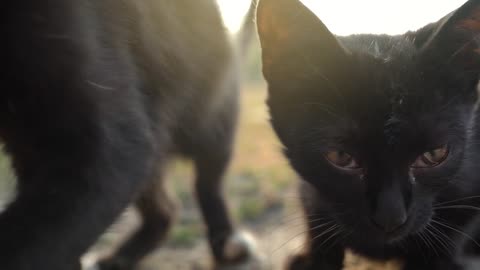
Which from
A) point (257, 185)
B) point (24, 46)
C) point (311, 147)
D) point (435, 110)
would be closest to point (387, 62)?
point (435, 110)

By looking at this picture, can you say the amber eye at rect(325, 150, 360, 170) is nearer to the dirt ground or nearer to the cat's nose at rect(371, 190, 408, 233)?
the cat's nose at rect(371, 190, 408, 233)

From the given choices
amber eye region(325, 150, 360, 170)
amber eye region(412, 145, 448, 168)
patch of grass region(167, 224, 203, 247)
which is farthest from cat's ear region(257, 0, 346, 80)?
patch of grass region(167, 224, 203, 247)

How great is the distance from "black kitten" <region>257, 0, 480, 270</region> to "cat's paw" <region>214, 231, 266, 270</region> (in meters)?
0.86

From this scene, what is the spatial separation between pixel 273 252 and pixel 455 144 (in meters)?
1.21

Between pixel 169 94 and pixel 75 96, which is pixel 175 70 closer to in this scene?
pixel 169 94

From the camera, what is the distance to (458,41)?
5.33 ft

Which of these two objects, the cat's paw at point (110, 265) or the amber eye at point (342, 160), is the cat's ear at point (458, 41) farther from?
the cat's paw at point (110, 265)

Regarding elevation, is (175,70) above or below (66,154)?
above

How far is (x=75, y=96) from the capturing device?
1371 mm

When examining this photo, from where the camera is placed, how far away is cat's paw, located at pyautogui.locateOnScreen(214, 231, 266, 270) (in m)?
2.65

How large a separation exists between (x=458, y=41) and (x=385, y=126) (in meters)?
0.32

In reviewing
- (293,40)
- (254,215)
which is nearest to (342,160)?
(293,40)

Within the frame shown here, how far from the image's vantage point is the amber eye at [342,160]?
5.33 feet

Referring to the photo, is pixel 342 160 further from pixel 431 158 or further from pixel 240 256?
pixel 240 256
